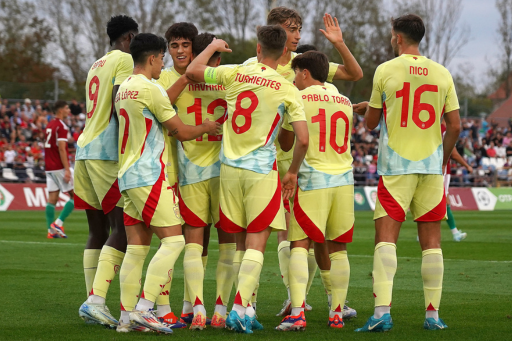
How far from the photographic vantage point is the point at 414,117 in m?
6.11

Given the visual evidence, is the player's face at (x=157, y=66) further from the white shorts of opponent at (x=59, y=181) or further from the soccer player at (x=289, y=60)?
the white shorts of opponent at (x=59, y=181)

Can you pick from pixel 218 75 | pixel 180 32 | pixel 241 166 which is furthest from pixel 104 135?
pixel 241 166

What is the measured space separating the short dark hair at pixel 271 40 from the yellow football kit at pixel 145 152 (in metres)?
0.93

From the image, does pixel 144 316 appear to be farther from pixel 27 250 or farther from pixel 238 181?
pixel 27 250

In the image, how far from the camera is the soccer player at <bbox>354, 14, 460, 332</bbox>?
610 cm

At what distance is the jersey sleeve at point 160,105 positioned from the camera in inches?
229

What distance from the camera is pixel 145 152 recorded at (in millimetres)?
5887

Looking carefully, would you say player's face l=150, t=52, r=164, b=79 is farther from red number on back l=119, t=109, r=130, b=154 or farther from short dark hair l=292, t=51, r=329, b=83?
short dark hair l=292, t=51, r=329, b=83

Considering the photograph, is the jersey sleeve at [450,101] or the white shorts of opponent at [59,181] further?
the white shorts of opponent at [59,181]

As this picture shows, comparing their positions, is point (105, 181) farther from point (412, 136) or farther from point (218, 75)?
point (412, 136)

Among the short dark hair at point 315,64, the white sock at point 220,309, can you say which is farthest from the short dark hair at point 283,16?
the white sock at point 220,309

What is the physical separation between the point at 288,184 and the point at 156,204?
1.12m

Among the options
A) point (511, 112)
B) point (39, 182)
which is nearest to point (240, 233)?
point (39, 182)

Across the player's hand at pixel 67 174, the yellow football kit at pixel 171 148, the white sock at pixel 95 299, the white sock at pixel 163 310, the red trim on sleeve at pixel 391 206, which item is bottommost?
the white sock at pixel 163 310
